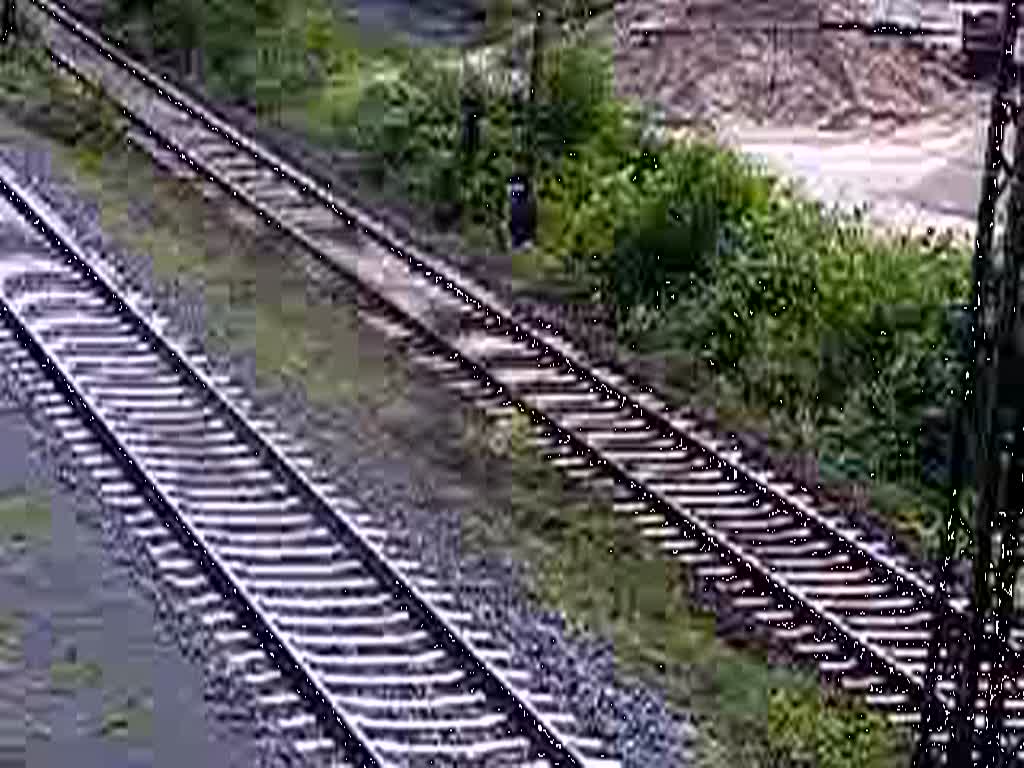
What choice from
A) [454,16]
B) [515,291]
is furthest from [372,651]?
[454,16]

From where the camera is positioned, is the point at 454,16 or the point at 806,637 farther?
the point at 454,16

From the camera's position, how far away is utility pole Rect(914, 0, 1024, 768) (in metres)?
11.1

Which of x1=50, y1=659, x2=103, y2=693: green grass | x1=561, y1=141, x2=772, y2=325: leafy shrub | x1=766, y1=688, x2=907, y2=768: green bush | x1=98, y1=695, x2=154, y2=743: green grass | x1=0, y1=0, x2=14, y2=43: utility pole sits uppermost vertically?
x1=0, y1=0, x2=14, y2=43: utility pole

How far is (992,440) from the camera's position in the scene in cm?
1112

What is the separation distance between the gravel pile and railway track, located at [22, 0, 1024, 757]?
10.6 metres

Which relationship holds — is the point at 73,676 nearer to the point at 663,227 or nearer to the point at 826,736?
the point at 826,736

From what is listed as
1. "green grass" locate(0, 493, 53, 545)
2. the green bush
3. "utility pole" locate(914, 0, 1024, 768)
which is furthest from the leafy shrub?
"utility pole" locate(914, 0, 1024, 768)

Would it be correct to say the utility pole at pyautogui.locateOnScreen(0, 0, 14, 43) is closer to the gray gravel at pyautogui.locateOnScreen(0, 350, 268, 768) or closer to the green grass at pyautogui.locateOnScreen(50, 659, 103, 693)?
the gray gravel at pyautogui.locateOnScreen(0, 350, 268, 768)

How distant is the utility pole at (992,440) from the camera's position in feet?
36.3

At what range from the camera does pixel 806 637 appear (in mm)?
16922

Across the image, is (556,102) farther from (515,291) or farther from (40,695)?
(40,695)

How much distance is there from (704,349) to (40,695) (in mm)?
10377

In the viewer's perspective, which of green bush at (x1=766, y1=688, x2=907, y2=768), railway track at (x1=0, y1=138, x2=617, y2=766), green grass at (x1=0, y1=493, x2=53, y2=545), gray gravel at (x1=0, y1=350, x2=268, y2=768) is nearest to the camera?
gray gravel at (x1=0, y1=350, x2=268, y2=768)

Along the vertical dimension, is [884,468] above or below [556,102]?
below
